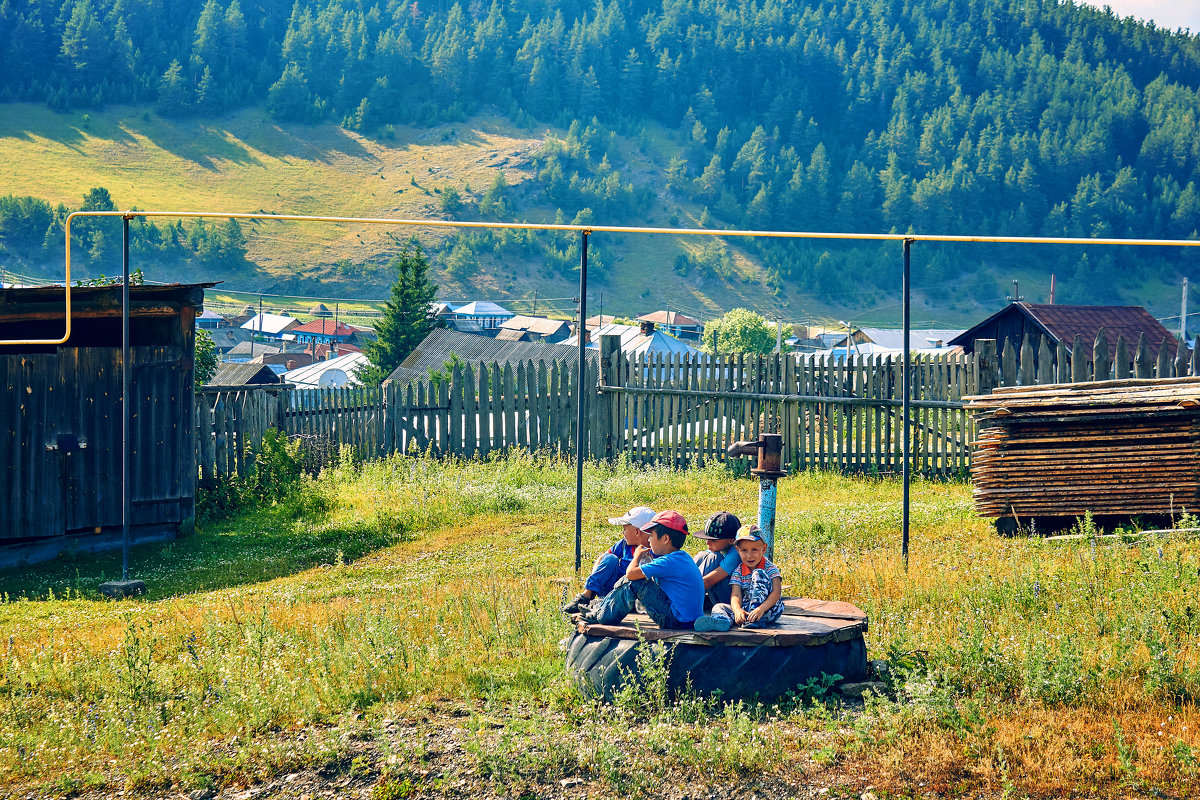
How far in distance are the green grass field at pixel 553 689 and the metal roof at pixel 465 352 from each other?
2926 cm

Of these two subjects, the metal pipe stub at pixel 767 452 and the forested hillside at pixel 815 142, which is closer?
the metal pipe stub at pixel 767 452

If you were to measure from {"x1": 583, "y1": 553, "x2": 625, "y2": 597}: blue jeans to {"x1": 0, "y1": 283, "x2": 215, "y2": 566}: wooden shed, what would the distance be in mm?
7744

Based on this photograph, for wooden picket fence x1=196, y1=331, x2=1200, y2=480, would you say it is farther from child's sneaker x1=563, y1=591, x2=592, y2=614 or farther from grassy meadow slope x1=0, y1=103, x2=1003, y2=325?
grassy meadow slope x1=0, y1=103, x2=1003, y2=325

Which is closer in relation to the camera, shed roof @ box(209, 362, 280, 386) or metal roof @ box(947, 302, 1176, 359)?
metal roof @ box(947, 302, 1176, 359)

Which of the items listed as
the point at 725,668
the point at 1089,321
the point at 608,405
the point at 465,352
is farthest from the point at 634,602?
the point at 465,352

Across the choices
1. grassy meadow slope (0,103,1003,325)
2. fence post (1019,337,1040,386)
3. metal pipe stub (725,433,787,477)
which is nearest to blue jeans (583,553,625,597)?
metal pipe stub (725,433,787,477)

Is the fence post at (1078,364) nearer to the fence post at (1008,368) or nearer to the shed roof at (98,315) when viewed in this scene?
the fence post at (1008,368)

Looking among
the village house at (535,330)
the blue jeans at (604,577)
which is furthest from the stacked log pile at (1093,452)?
the village house at (535,330)

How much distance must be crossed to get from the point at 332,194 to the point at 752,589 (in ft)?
467

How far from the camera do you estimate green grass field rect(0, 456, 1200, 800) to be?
4844 mm

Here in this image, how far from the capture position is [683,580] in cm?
574

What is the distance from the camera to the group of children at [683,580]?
18.8 feet

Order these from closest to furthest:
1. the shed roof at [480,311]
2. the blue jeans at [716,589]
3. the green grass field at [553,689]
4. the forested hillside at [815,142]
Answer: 1. the green grass field at [553,689]
2. the blue jeans at [716,589]
3. the shed roof at [480,311]
4. the forested hillside at [815,142]

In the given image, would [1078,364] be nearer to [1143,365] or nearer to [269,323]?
[1143,365]
